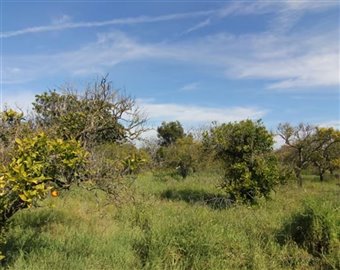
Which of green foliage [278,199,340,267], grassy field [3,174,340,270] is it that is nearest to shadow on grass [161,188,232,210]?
grassy field [3,174,340,270]

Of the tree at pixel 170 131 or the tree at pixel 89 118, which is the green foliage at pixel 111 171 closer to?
the tree at pixel 89 118

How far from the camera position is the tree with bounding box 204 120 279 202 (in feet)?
44.0

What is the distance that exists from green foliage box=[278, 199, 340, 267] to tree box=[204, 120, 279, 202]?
16.5ft

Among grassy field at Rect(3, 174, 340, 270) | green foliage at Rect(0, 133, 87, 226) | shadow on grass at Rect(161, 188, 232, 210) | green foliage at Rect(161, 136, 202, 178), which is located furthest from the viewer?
green foliage at Rect(161, 136, 202, 178)

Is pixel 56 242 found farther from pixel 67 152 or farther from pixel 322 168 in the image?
pixel 322 168

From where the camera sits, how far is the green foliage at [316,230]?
7.47m

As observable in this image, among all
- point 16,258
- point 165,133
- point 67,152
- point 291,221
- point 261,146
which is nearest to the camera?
point 67,152

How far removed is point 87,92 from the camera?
8.55m

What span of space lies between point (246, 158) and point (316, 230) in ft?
20.4

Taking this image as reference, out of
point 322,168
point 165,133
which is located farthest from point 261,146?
point 165,133

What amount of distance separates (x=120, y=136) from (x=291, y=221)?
3.98 meters

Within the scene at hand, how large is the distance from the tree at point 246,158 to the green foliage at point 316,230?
502 centimetres

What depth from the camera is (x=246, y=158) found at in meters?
13.8

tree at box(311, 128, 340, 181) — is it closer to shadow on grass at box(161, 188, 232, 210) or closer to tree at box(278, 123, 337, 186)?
tree at box(278, 123, 337, 186)
